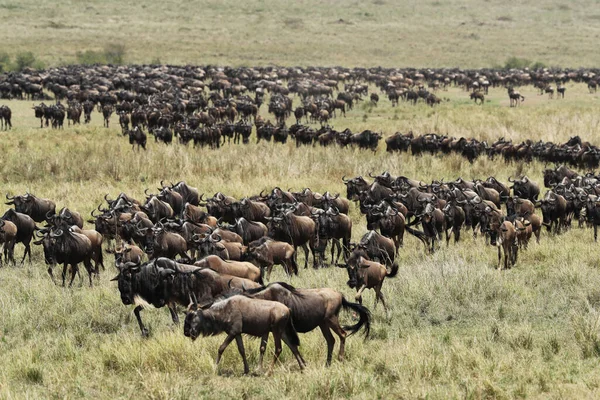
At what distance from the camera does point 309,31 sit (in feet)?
359

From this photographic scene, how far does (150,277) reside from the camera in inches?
388

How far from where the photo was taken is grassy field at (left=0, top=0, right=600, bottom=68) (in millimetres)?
88625

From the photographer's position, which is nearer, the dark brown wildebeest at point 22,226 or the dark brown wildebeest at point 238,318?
the dark brown wildebeest at point 238,318

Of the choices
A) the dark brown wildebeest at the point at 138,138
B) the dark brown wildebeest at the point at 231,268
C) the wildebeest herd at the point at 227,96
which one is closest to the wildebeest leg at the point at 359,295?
the dark brown wildebeest at the point at 231,268

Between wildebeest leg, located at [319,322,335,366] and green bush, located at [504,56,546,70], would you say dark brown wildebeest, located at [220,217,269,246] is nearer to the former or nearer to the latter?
wildebeest leg, located at [319,322,335,366]

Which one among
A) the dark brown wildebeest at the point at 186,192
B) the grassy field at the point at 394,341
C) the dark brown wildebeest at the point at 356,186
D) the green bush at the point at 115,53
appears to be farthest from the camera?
the green bush at the point at 115,53

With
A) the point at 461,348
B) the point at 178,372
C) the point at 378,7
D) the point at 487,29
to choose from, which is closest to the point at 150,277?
the point at 178,372

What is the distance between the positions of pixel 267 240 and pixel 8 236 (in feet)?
18.9

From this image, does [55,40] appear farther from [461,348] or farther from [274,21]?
[461,348]

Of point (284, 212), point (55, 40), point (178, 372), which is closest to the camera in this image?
point (178, 372)

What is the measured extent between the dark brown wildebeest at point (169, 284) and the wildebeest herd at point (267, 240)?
0.02 metres

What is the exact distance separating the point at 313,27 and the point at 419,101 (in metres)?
66.5

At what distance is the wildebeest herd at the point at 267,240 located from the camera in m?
8.17

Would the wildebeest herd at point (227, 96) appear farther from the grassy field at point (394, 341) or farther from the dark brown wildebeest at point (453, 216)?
the grassy field at point (394, 341)
